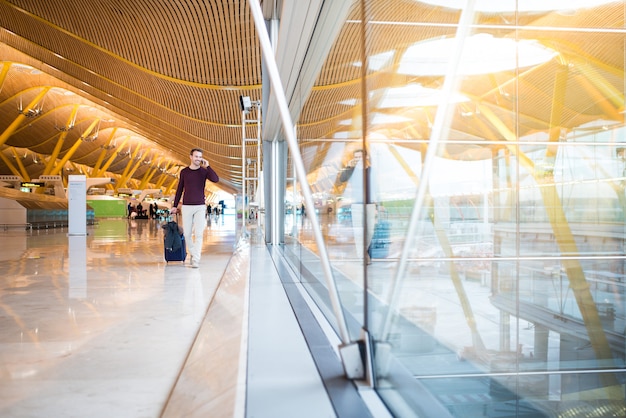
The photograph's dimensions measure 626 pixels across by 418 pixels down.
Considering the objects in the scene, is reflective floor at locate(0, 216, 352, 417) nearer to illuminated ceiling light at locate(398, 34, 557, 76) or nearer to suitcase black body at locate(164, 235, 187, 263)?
illuminated ceiling light at locate(398, 34, 557, 76)

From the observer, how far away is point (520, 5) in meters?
2.57

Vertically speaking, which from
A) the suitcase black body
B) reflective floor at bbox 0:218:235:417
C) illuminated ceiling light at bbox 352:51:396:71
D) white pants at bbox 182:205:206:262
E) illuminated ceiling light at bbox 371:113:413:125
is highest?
illuminated ceiling light at bbox 352:51:396:71

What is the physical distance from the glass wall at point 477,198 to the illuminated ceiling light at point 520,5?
1 centimetres

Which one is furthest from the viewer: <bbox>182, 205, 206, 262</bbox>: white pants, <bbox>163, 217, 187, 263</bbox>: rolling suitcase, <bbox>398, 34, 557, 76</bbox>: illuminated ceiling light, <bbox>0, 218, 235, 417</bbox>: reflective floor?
<bbox>163, 217, 187, 263</bbox>: rolling suitcase

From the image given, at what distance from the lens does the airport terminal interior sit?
1.96m

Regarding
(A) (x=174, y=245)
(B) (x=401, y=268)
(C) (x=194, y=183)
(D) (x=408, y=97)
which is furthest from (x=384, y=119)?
(A) (x=174, y=245)

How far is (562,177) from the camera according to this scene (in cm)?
468

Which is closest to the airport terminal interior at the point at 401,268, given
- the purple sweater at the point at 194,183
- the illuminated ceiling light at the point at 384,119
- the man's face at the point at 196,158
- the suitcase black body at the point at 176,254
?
the illuminated ceiling light at the point at 384,119

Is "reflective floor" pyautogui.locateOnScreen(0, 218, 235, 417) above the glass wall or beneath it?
beneath

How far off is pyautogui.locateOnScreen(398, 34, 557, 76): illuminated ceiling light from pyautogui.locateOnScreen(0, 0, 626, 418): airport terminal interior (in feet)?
0.05

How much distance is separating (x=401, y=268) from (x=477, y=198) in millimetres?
2020

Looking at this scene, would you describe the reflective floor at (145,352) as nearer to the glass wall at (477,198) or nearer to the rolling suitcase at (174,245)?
the glass wall at (477,198)

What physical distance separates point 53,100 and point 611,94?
4470 centimetres

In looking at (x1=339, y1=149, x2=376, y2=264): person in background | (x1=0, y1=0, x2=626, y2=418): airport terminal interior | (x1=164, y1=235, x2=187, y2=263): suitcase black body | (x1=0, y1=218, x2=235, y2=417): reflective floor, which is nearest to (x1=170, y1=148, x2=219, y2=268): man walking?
(x1=164, y1=235, x2=187, y2=263): suitcase black body
